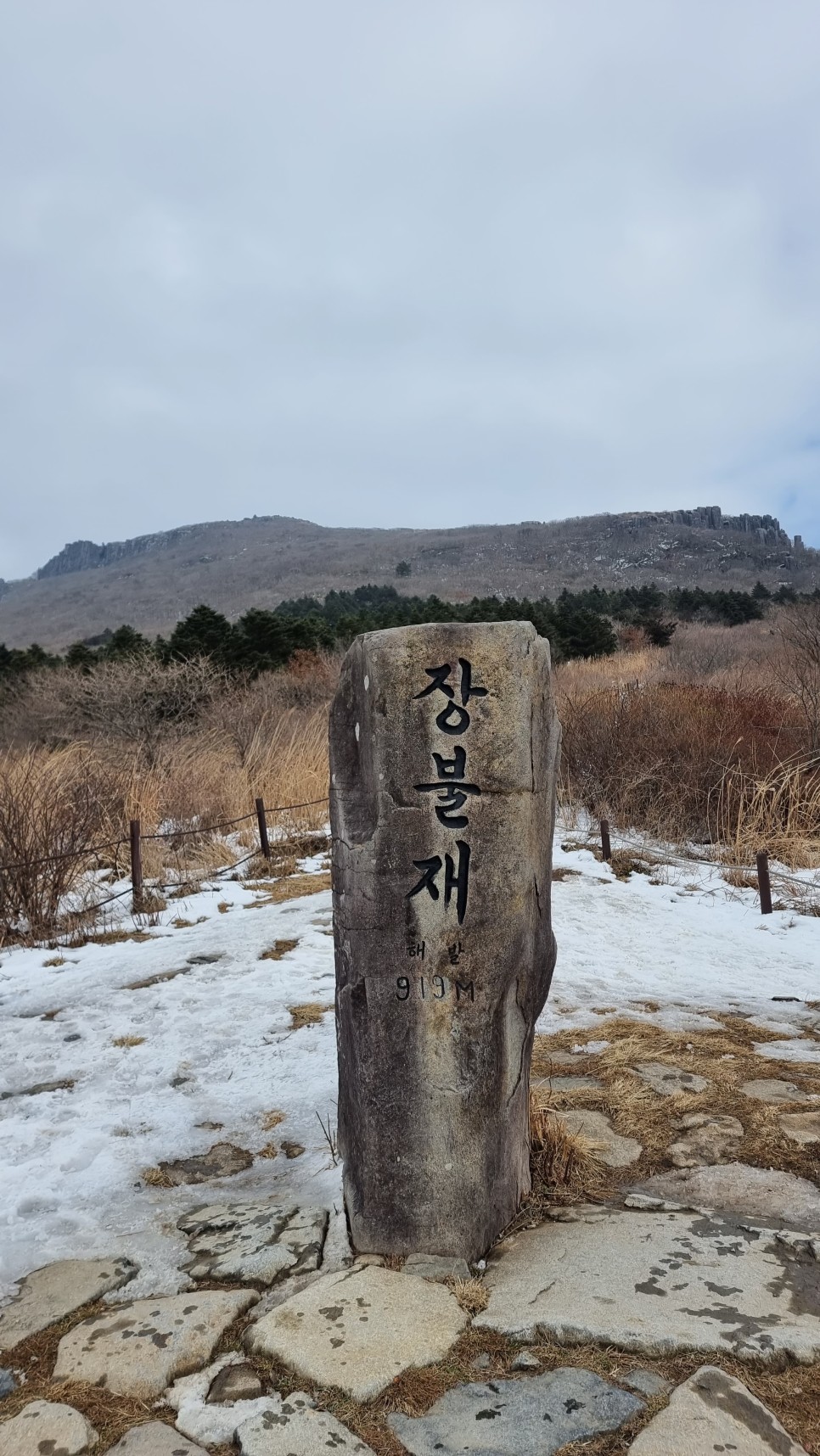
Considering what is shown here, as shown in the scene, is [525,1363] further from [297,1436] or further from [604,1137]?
[604,1137]

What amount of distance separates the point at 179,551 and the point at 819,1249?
98.2m

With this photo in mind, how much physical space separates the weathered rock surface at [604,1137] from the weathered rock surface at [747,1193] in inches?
6.6

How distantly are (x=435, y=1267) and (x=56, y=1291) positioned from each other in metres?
1.14

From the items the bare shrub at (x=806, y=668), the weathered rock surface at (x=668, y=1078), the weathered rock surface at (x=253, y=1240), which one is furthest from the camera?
the bare shrub at (x=806, y=668)

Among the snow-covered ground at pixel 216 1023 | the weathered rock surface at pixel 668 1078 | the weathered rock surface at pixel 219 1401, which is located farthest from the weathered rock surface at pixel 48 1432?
the weathered rock surface at pixel 668 1078

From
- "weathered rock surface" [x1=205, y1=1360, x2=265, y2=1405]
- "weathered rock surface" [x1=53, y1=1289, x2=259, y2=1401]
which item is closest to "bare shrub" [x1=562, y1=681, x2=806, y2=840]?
"weathered rock surface" [x1=53, y1=1289, x2=259, y2=1401]

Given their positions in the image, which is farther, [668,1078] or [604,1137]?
[668,1078]

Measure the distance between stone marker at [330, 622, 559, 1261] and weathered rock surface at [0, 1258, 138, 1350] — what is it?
0.75m

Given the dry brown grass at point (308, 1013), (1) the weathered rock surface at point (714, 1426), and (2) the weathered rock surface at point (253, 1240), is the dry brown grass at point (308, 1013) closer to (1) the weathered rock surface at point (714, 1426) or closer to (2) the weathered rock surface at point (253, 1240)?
(2) the weathered rock surface at point (253, 1240)

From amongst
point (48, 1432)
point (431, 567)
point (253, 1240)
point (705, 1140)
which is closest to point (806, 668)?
point (705, 1140)

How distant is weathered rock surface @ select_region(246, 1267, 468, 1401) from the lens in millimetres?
2100

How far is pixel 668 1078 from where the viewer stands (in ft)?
12.5

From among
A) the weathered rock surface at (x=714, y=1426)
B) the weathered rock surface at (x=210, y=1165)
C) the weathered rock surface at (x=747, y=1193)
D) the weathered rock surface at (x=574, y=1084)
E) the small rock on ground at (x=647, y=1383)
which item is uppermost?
the weathered rock surface at (x=714, y=1426)

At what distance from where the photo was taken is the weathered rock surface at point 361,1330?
82.7 inches
